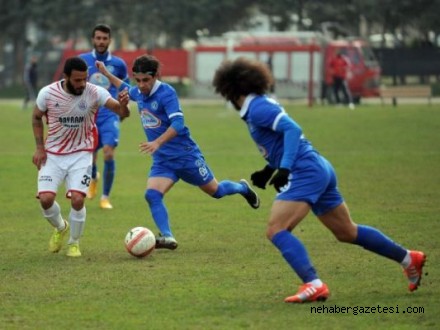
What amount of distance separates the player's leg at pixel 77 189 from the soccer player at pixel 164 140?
2.25 ft

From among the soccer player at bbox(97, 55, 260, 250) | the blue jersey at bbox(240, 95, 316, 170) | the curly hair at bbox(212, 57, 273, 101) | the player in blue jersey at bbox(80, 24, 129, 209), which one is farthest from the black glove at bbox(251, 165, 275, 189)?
the player in blue jersey at bbox(80, 24, 129, 209)

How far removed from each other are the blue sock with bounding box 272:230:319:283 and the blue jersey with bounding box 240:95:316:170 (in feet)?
1.74

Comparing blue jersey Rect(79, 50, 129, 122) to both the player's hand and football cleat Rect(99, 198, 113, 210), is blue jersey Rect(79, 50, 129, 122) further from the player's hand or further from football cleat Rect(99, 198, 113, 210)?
the player's hand

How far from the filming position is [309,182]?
29.0 ft

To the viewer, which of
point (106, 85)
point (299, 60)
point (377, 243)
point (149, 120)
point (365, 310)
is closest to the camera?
point (365, 310)

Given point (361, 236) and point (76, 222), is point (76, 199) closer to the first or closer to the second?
point (76, 222)

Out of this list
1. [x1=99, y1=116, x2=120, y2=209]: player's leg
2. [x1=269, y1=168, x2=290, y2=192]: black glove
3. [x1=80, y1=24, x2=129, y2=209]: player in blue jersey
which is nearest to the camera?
[x1=269, y1=168, x2=290, y2=192]: black glove

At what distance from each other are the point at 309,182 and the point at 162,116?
3.39m

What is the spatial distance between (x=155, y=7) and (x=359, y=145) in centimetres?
3469

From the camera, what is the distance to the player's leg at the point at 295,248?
28.8 feet

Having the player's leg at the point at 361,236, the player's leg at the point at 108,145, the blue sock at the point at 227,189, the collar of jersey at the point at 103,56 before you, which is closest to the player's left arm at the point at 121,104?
the blue sock at the point at 227,189

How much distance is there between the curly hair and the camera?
28.8 feet

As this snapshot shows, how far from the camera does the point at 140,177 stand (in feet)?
67.8

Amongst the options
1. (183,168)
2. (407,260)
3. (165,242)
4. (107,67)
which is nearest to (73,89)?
(183,168)
